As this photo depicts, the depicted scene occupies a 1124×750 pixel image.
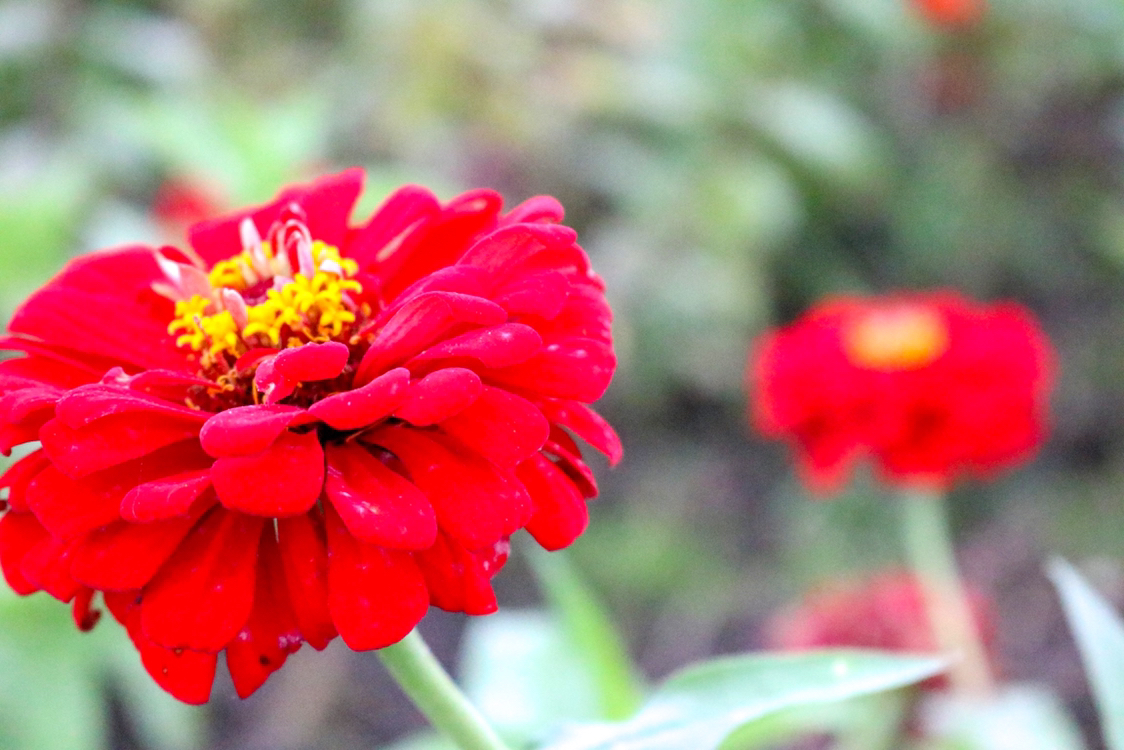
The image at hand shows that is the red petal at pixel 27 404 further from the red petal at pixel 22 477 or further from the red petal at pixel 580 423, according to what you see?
the red petal at pixel 580 423

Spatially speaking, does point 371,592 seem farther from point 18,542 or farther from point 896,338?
point 896,338

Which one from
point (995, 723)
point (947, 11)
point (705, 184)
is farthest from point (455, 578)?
point (947, 11)

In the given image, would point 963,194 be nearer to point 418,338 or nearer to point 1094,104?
point 1094,104

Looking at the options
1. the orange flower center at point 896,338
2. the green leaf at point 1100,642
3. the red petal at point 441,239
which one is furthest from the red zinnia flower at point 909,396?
the red petal at point 441,239

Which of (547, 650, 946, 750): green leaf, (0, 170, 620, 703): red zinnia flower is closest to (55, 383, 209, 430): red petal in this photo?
(0, 170, 620, 703): red zinnia flower

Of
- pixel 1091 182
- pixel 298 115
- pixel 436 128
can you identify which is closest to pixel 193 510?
pixel 298 115

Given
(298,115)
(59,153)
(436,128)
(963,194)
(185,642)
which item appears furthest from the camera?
(963,194)
